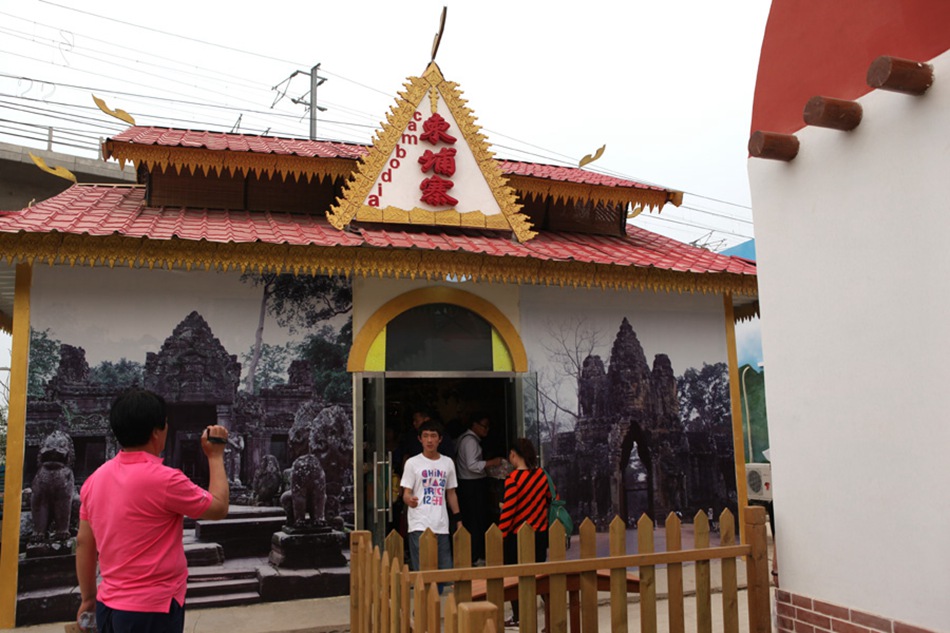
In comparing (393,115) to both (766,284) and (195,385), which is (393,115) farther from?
(766,284)

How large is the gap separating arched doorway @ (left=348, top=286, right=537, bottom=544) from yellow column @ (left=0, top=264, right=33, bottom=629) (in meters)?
3.09

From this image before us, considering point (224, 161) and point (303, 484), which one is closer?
point (303, 484)

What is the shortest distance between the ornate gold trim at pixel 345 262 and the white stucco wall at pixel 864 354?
378cm

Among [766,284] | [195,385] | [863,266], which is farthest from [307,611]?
[863,266]

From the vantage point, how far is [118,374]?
301 inches

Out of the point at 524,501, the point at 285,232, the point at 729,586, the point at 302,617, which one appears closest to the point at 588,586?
the point at 729,586

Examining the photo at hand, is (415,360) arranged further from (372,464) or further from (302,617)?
(302,617)

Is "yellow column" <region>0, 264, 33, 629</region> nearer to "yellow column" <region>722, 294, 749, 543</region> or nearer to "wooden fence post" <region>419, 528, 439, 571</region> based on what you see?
"wooden fence post" <region>419, 528, 439, 571</region>

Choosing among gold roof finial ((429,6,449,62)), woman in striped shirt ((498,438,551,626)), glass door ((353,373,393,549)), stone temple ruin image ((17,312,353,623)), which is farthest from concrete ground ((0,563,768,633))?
gold roof finial ((429,6,449,62))

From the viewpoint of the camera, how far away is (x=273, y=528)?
790cm

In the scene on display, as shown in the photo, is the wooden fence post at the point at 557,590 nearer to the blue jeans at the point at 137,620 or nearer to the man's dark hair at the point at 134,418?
the blue jeans at the point at 137,620

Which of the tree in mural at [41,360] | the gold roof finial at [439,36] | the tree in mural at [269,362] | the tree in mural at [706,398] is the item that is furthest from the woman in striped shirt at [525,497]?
the gold roof finial at [439,36]

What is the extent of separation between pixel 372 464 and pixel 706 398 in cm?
432

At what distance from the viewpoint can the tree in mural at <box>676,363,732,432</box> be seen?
9758 millimetres
